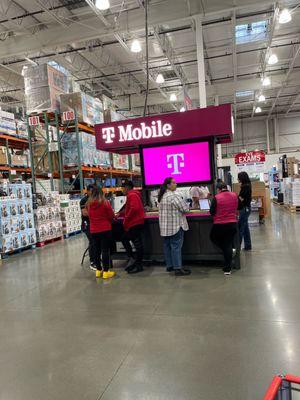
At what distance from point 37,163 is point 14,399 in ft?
30.6

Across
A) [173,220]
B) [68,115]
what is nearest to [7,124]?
[68,115]

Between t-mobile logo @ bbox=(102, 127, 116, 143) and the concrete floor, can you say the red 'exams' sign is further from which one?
t-mobile logo @ bbox=(102, 127, 116, 143)

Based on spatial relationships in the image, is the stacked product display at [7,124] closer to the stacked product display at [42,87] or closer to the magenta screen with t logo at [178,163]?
the stacked product display at [42,87]

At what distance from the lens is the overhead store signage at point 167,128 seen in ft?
18.7

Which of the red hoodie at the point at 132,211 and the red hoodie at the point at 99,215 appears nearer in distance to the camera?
the red hoodie at the point at 99,215

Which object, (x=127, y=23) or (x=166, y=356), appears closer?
(x=166, y=356)

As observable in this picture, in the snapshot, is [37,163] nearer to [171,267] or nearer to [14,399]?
[171,267]

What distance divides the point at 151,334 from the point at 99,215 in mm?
2539

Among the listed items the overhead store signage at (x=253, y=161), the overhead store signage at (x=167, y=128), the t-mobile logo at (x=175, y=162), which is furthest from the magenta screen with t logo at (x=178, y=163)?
the overhead store signage at (x=253, y=161)

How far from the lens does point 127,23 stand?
1012cm

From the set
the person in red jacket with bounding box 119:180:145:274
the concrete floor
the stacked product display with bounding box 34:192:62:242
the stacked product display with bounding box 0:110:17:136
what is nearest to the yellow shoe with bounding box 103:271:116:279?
the concrete floor

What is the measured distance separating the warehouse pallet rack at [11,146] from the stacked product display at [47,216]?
4.24ft

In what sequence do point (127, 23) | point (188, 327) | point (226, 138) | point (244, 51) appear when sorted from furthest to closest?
point (244, 51)
point (127, 23)
point (226, 138)
point (188, 327)

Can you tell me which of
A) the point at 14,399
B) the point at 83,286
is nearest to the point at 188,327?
the point at 14,399
